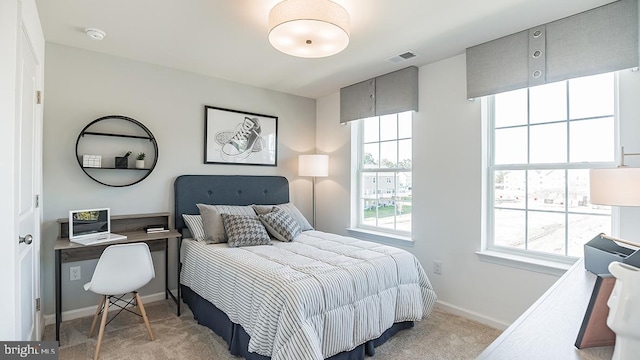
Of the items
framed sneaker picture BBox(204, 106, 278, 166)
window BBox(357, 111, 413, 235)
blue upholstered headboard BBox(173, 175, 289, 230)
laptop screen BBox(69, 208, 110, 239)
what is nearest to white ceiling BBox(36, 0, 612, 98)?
framed sneaker picture BBox(204, 106, 278, 166)

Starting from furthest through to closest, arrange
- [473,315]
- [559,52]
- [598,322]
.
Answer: [473,315] → [559,52] → [598,322]

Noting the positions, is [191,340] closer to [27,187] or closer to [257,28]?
[27,187]

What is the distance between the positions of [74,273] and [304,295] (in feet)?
8.01

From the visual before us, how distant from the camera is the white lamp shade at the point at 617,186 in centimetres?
153

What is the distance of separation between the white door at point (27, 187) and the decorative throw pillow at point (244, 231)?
4.53 ft

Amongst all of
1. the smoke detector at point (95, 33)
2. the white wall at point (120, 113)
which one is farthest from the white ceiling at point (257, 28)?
the white wall at point (120, 113)

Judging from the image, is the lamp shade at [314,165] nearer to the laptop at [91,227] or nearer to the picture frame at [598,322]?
the laptop at [91,227]

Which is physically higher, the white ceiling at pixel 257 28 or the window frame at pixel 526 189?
the white ceiling at pixel 257 28

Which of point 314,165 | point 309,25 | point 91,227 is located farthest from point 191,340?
point 309,25

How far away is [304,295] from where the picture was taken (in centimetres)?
189

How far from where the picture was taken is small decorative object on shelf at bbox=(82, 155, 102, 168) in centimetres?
289

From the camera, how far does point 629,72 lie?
84.0 inches

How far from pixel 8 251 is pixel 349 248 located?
7.11 ft

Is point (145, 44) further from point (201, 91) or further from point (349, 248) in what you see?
point (349, 248)
